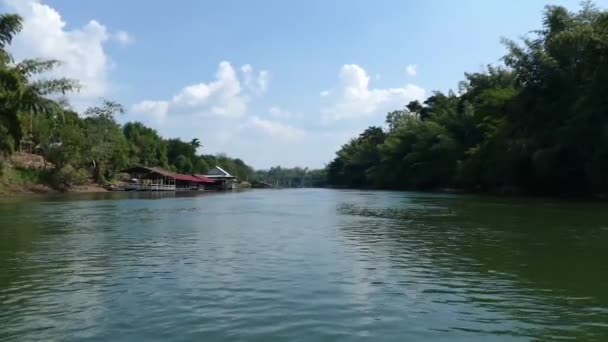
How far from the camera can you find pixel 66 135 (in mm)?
66938

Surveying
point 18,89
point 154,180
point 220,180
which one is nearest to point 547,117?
point 18,89

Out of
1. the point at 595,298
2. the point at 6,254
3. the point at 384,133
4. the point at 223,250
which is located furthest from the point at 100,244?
the point at 384,133

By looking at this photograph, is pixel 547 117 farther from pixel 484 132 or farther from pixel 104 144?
pixel 104 144

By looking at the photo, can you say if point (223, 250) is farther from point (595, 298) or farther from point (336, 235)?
point (595, 298)

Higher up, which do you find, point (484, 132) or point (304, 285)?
point (484, 132)

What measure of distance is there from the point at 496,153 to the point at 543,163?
10278mm

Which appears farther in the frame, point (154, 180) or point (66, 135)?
point (154, 180)

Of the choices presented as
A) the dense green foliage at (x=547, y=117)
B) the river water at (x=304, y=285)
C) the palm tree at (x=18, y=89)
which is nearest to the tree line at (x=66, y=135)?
the palm tree at (x=18, y=89)

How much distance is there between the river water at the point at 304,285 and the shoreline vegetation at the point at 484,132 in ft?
78.0

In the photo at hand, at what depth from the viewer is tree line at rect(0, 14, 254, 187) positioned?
123 ft

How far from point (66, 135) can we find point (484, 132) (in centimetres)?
4858

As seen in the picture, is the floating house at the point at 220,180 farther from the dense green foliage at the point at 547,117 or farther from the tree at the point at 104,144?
the dense green foliage at the point at 547,117

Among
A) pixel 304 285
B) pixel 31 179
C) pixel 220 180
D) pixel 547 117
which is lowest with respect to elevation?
pixel 304 285

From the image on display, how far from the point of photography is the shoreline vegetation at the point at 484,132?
132 ft
